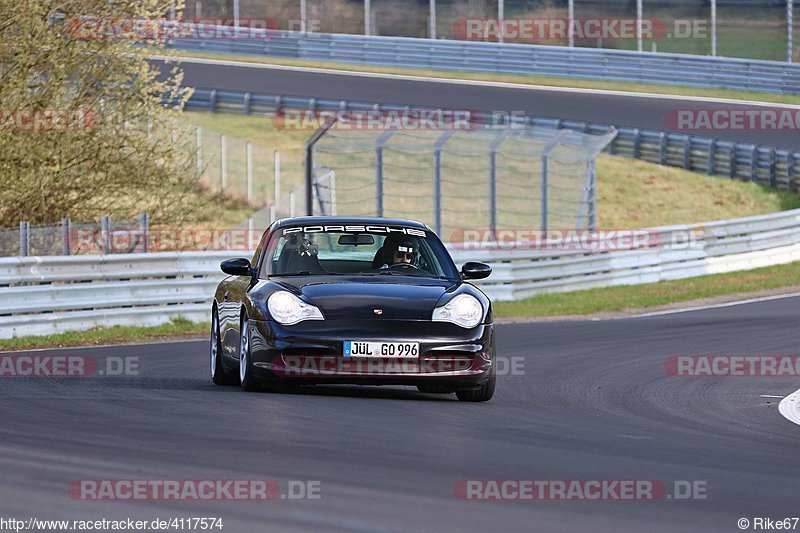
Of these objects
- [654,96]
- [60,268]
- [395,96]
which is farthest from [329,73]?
[60,268]

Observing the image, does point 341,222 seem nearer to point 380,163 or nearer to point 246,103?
point 380,163

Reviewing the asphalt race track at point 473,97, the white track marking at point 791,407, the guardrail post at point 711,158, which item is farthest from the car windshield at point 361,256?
the asphalt race track at point 473,97

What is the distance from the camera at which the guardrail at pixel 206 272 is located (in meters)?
17.3

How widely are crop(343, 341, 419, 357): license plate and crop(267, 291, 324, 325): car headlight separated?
0.96 ft

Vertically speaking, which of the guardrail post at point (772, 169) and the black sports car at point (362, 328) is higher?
the black sports car at point (362, 328)

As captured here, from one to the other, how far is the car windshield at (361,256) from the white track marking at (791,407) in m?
2.55

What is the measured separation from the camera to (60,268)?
17656 millimetres

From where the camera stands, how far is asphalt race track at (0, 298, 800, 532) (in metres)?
6.32

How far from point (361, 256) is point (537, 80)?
32.9m

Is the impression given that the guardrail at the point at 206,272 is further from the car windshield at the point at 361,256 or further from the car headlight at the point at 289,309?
the car headlight at the point at 289,309

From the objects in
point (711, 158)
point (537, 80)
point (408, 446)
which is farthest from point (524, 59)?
point (408, 446)

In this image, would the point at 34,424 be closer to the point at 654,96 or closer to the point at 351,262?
the point at 351,262

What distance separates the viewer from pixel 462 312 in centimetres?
1074

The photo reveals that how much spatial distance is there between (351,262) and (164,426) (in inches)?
124
